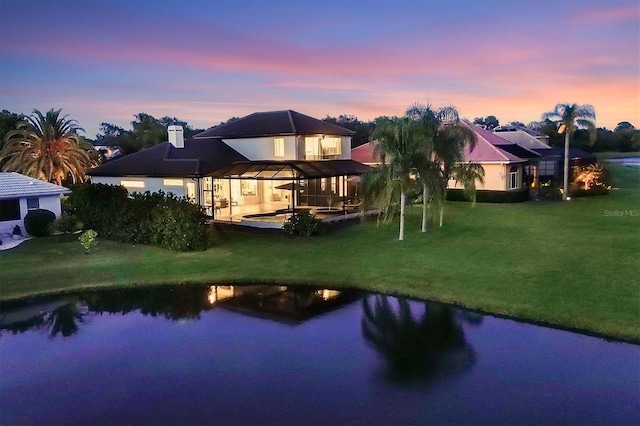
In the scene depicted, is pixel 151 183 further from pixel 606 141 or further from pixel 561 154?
pixel 606 141

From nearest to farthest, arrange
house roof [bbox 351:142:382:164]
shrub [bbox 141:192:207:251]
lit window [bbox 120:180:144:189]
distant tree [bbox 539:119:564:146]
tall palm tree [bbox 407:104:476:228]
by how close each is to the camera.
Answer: shrub [bbox 141:192:207:251] → tall palm tree [bbox 407:104:476:228] → lit window [bbox 120:180:144:189] → distant tree [bbox 539:119:564:146] → house roof [bbox 351:142:382:164]

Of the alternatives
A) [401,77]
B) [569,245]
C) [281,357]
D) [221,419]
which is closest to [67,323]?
[281,357]

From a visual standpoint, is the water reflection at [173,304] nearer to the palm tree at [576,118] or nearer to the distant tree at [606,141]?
the palm tree at [576,118]

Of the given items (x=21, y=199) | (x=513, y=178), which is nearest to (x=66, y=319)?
(x=21, y=199)

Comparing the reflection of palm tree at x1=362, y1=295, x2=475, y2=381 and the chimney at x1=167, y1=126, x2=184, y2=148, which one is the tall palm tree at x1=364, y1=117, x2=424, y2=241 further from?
the chimney at x1=167, y1=126, x2=184, y2=148

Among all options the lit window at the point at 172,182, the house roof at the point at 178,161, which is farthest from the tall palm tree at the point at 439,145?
the lit window at the point at 172,182

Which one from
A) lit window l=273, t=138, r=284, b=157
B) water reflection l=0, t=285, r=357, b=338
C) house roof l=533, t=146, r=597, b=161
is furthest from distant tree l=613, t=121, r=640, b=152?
water reflection l=0, t=285, r=357, b=338
